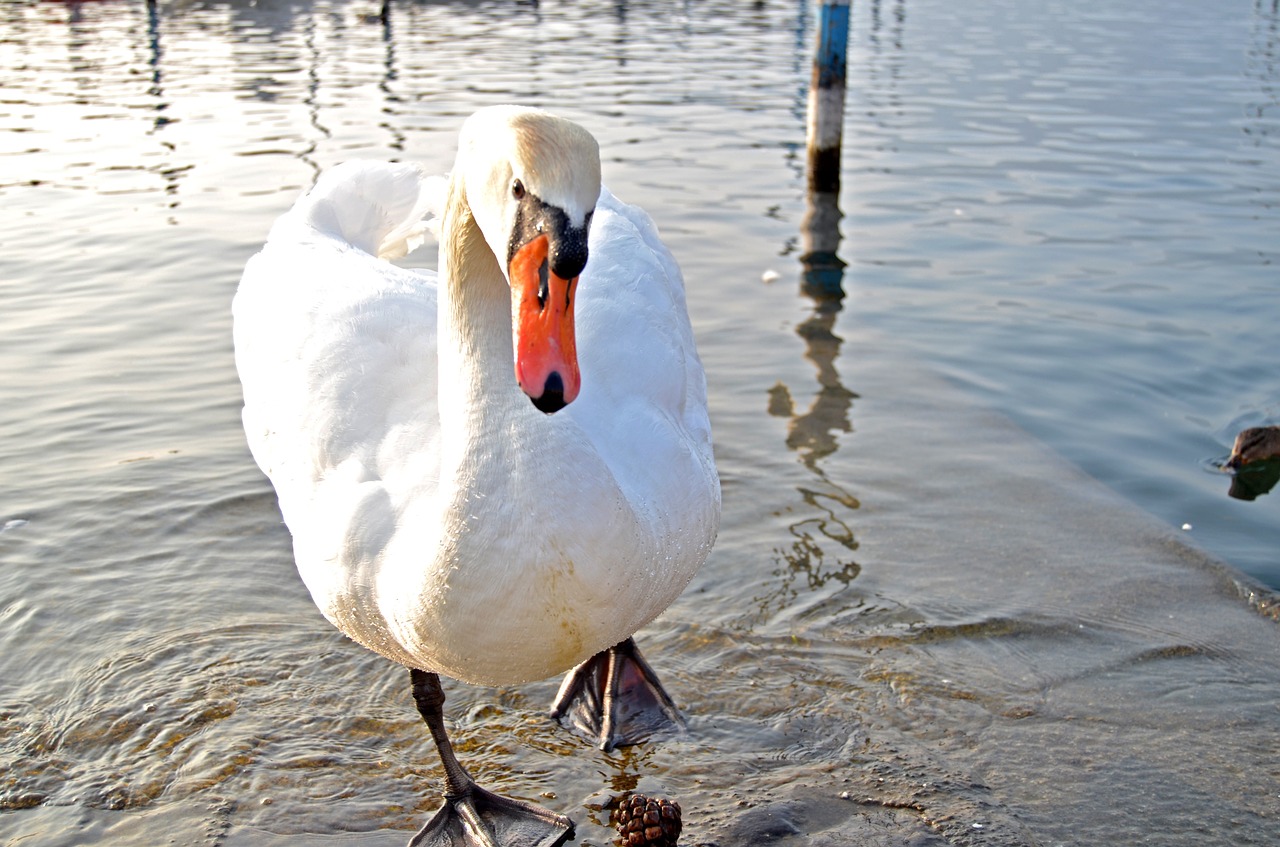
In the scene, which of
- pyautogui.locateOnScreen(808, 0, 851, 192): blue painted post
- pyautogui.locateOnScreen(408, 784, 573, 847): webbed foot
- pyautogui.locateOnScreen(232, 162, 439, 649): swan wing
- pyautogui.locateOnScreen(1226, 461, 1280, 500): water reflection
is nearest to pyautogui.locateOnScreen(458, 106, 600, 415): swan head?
pyautogui.locateOnScreen(232, 162, 439, 649): swan wing

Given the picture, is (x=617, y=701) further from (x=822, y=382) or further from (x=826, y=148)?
(x=826, y=148)

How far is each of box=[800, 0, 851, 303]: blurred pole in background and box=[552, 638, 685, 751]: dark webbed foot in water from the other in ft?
17.5

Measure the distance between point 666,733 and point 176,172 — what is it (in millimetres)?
10556

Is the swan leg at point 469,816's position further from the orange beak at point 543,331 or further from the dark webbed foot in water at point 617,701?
the orange beak at point 543,331

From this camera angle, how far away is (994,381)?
7.43 meters

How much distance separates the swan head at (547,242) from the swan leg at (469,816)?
5.45 ft

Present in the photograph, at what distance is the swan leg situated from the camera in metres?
3.63

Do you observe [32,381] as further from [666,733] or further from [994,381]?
[994,381]

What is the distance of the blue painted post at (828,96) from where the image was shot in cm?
945

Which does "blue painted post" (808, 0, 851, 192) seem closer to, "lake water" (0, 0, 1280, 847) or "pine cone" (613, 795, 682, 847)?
"lake water" (0, 0, 1280, 847)

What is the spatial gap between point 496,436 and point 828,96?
7632mm

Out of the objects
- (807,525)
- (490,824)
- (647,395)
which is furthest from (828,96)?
(490,824)

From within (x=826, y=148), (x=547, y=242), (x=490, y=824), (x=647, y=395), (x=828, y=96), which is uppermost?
(x=547, y=242)

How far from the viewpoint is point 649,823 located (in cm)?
349
